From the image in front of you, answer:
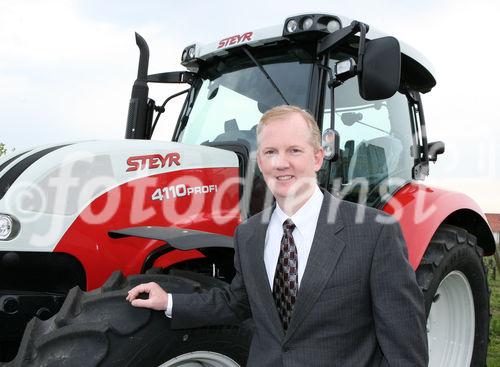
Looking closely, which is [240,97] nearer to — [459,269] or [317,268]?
[317,268]

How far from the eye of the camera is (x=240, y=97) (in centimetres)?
326

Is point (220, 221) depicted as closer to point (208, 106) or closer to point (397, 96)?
point (208, 106)

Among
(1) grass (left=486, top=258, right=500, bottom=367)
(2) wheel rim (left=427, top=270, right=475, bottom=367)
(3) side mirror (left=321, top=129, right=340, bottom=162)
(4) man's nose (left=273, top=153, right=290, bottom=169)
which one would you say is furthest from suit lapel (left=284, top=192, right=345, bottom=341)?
(1) grass (left=486, top=258, right=500, bottom=367)

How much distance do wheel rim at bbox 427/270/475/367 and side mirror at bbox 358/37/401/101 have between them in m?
1.81

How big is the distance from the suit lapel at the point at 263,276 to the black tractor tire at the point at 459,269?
1.49 metres

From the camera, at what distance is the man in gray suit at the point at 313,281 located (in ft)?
5.76

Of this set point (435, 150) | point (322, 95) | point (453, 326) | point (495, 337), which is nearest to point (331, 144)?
point (322, 95)

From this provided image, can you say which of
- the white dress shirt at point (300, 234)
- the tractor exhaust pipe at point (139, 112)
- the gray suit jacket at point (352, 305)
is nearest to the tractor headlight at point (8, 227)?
the white dress shirt at point (300, 234)

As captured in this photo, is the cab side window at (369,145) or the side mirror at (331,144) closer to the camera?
the side mirror at (331,144)

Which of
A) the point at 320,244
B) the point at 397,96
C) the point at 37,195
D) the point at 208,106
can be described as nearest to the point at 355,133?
the point at 397,96

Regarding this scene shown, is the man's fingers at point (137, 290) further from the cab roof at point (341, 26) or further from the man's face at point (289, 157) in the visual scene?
the cab roof at point (341, 26)

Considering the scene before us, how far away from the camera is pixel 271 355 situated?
1.88m

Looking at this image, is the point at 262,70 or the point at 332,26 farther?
the point at 262,70

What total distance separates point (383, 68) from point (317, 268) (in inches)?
46.4
